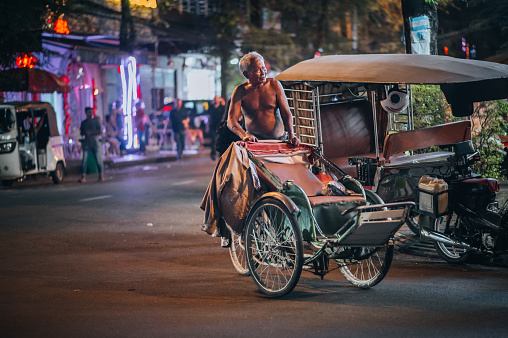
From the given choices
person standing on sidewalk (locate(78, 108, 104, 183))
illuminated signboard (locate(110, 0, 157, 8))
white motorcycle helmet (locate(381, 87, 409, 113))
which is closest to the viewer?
white motorcycle helmet (locate(381, 87, 409, 113))

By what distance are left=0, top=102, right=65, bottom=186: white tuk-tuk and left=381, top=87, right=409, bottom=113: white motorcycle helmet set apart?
11721 mm

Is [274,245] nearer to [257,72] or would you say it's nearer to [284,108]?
[284,108]

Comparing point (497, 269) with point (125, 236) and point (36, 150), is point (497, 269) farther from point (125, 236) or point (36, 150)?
point (36, 150)

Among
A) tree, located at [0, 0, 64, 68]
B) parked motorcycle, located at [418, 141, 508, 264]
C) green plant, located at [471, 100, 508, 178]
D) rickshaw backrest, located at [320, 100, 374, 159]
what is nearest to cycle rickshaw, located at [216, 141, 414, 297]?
parked motorcycle, located at [418, 141, 508, 264]

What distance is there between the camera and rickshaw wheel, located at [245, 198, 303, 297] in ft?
22.4

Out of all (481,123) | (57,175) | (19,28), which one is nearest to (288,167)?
(481,123)

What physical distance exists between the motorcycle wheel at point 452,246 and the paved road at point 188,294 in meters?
0.12

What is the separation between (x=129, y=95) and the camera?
2959 centimetres

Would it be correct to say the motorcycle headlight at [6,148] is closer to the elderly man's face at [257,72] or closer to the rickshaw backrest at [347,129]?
the rickshaw backrest at [347,129]

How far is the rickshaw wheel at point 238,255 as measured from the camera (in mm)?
8188

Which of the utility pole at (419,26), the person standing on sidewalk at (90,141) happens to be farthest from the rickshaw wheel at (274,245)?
the person standing on sidewalk at (90,141)

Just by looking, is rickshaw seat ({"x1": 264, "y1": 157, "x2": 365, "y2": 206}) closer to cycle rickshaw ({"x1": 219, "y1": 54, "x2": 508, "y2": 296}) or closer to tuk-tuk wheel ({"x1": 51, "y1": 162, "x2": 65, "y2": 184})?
cycle rickshaw ({"x1": 219, "y1": 54, "x2": 508, "y2": 296})

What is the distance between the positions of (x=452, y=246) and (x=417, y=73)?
1880mm

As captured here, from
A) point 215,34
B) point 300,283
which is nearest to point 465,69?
point 300,283
